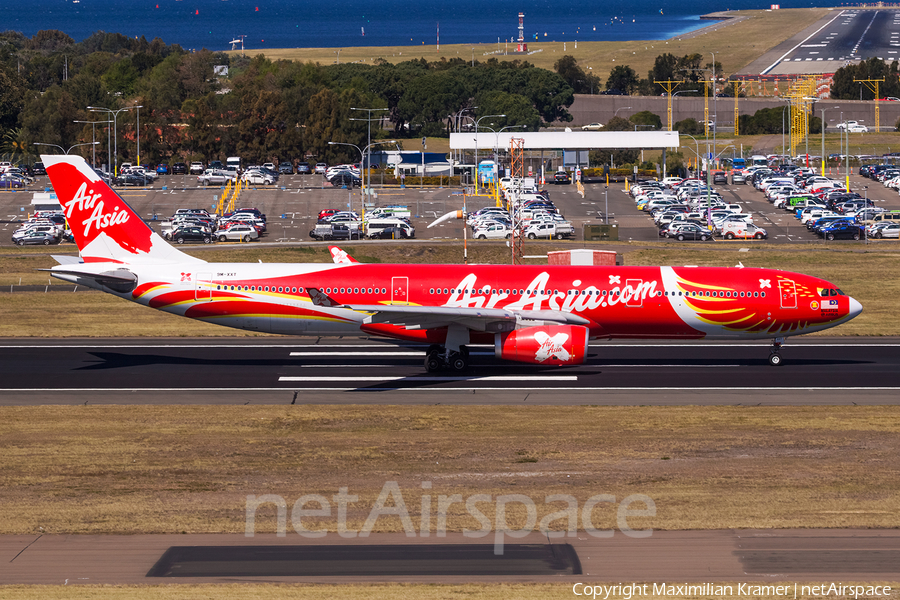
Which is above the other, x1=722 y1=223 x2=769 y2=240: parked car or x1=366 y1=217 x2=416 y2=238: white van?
x1=366 y1=217 x2=416 y2=238: white van

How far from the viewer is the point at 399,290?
44531mm

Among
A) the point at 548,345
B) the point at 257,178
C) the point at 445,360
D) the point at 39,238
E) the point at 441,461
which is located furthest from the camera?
the point at 257,178

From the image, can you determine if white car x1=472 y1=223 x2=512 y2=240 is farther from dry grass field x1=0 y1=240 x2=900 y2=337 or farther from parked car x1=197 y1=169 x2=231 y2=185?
parked car x1=197 y1=169 x2=231 y2=185

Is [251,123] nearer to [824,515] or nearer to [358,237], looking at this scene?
[358,237]

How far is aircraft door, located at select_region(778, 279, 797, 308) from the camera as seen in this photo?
44.2 metres

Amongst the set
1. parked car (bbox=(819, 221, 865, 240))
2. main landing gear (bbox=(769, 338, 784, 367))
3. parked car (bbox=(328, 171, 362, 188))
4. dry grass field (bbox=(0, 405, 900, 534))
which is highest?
parked car (bbox=(328, 171, 362, 188))

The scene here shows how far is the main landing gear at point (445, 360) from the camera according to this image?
4438 centimetres

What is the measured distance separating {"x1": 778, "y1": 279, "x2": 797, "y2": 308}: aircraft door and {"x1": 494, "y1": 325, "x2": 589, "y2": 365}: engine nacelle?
9.49 metres

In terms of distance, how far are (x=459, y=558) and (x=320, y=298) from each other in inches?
851

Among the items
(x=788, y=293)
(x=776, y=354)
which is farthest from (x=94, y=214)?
(x=776, y=354)

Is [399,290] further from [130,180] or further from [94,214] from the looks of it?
[130,180]

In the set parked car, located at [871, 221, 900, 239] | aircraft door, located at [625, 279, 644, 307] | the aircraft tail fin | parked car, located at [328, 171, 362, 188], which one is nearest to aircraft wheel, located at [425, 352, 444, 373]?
aircraft door, located at [625, 279, 644, 307]

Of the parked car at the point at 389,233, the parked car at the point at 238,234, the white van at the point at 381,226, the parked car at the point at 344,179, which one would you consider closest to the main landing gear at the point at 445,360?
the parked car at the point at 389,233

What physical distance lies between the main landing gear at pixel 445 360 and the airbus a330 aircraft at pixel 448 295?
0.05 meters
